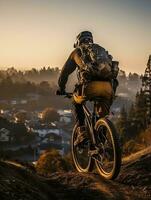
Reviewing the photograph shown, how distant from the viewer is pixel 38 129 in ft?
479

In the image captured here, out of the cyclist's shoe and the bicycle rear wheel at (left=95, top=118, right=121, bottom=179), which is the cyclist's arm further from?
the bicycle rear wheel at (left=95, top=118, right=121, bottom=179)

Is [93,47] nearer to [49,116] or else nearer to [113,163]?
[113,163]

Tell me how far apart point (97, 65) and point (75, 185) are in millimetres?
2193

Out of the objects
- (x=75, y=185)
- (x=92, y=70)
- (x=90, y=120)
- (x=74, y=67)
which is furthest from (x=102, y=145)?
(x=74, y=67)

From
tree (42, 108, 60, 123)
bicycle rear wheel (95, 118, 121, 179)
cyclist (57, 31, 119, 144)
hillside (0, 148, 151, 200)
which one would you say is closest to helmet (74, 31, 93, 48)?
cyclist (57, 31, 119, 144)

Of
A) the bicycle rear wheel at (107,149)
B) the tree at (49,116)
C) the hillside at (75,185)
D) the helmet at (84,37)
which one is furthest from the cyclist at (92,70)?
the tree at (49,116)

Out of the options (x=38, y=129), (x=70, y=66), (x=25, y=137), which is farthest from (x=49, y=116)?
(x=70, y=66)

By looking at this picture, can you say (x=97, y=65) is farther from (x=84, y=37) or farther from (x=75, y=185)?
(x=75, y=185)

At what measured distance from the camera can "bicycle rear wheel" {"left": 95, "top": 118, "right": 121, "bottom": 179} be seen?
7.90 metres

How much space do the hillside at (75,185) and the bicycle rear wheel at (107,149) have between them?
0.20m

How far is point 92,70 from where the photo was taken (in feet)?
27.4

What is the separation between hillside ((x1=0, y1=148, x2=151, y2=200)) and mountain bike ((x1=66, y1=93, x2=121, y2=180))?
239 millimetres

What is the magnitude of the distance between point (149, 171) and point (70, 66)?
2639 mm

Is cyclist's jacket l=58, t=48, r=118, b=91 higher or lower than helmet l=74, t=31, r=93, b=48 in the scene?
lower
